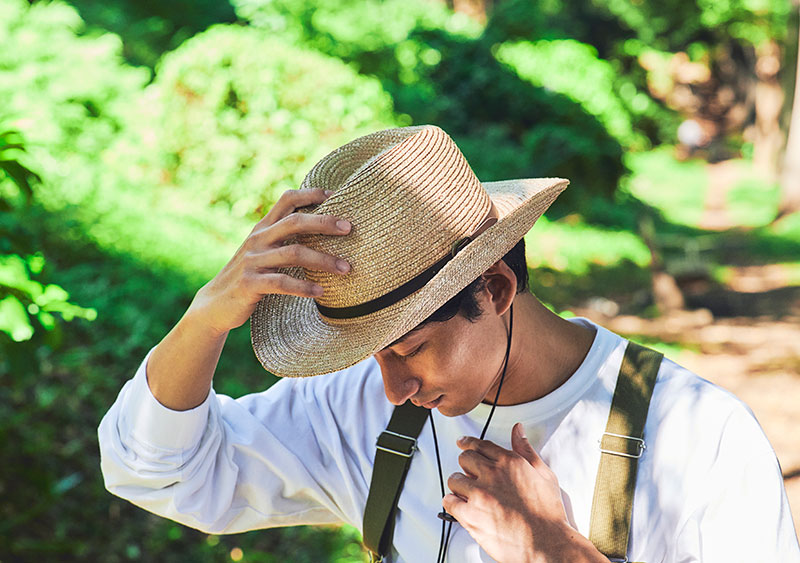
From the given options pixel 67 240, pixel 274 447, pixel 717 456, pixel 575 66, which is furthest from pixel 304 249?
pixel 575 66

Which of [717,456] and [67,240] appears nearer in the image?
[717,456]

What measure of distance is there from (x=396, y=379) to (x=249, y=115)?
678cm

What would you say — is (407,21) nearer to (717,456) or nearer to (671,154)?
(717,456)

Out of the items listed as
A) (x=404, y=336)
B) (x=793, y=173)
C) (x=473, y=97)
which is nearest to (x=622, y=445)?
(x=404, y=336)

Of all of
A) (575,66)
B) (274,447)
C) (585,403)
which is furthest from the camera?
(575,66)

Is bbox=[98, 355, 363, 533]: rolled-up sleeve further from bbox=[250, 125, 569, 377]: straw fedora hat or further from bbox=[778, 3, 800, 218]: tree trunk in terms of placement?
bbox=[778, 3, 800, 218]: tree trunk

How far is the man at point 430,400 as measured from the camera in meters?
1.59

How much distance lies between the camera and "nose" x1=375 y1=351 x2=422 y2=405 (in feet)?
5.63

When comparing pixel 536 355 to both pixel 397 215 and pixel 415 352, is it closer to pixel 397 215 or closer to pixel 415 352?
pixel 415 352

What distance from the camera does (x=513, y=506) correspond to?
63.7 inches

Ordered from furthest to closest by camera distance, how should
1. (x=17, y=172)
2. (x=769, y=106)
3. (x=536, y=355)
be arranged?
1. (x=769, y=106)
2. (x=17, y=172)
3. (x=536, y=355)

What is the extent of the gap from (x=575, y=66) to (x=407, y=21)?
198 inches

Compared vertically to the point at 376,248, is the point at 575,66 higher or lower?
higher

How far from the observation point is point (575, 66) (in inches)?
460
